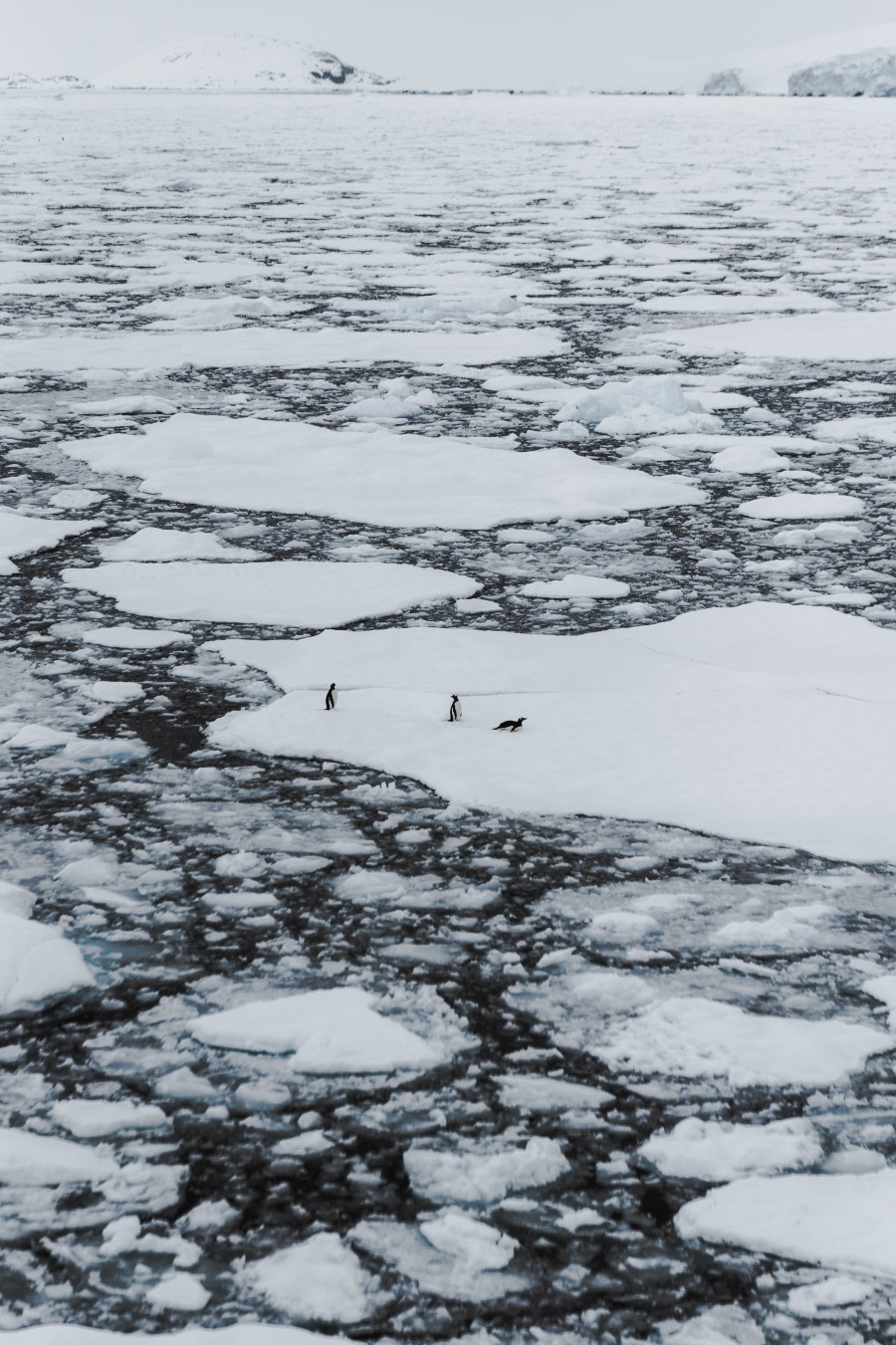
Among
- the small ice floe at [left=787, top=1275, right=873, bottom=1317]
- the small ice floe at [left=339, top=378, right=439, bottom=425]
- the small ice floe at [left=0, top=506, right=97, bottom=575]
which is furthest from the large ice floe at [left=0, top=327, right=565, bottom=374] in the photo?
the small ice floe at [left=787, top=1275, right=873, bottom=1317]

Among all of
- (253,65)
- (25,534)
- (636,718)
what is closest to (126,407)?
(25,534)

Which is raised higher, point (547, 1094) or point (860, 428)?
point (860, 428)

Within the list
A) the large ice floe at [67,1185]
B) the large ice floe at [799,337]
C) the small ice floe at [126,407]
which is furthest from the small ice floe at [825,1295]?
the large ice floe at [799,337]

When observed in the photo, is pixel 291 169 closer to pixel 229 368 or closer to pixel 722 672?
pixel 229 368

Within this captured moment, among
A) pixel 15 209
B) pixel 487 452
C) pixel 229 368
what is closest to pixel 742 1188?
pixel 487 452

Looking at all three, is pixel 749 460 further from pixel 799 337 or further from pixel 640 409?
pixel 799 337
